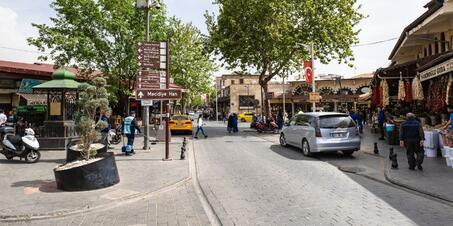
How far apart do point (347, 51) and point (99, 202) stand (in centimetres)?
2246

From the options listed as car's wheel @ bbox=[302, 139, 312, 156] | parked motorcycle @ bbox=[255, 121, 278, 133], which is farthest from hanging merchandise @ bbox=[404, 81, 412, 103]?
parked motorcycle @ bbox=[255, 121, 278, 133]

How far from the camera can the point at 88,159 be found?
9.45m

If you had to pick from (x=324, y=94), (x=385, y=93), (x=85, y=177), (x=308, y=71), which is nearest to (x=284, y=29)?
(x=308, y=71)

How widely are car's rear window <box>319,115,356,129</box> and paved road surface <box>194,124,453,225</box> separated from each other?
1817 mm

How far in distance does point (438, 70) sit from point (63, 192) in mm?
11943

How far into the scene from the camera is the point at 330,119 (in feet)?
45.6

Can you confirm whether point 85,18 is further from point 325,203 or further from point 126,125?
point 325,203

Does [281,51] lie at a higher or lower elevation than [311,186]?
higher

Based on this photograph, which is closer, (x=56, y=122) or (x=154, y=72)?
(x=154, y=72)

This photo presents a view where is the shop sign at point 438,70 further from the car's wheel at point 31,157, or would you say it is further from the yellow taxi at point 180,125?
the yellow taxi at point 180,125

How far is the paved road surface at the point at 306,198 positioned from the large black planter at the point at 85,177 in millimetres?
2368

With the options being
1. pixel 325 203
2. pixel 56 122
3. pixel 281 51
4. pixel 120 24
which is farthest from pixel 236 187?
pixel 281 51

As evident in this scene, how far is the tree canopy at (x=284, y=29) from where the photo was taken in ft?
85.2

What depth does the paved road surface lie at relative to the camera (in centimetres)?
633
